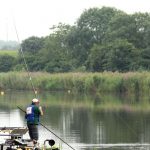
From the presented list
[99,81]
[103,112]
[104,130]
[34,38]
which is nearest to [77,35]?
[34,38]

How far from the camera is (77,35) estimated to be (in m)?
87.2

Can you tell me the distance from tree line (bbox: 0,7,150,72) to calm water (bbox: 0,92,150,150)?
70.9 ft

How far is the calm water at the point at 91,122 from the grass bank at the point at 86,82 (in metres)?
7.46

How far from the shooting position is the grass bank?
57872mm

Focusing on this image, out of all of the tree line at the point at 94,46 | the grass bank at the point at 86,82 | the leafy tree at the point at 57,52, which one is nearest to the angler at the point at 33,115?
the grass bank at the point at 86,82

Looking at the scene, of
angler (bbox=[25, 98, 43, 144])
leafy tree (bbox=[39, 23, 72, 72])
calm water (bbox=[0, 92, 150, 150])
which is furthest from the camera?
leafy tree (bbox=[39, 23, 72, 72])

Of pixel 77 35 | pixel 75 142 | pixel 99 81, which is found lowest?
pixel 75 142

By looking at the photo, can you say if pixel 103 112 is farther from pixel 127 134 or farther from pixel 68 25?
pixel 68 25

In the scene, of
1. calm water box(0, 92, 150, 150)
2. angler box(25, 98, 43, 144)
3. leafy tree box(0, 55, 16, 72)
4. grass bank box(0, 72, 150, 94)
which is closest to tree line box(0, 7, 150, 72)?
leafy tree box(0, 55, 16, 72)

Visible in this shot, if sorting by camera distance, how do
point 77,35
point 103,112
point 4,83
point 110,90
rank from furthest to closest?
point 77,35, point 4,83, point 110,90, point 103,112

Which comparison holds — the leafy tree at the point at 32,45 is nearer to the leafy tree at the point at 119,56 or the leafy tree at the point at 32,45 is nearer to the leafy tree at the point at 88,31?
the leafy tree at the point at 88,31

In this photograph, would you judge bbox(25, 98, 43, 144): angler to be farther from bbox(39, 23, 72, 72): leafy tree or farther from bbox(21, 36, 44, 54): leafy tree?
bbox(21, 36, 44, 54): leafy tree

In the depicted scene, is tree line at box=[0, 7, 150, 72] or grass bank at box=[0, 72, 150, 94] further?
tree line at box=[0, 7, 150, 72]

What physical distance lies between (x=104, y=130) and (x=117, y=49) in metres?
41.0
